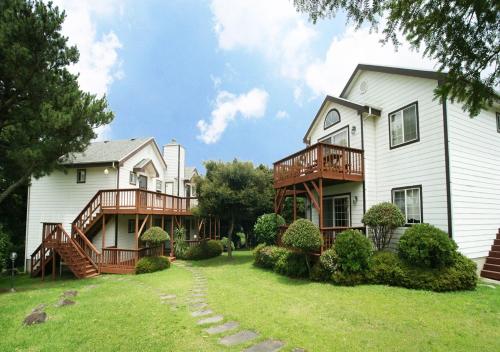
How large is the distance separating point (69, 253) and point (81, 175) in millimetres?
5695

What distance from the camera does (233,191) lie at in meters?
16.2

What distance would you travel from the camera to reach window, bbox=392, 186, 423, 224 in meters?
10.7

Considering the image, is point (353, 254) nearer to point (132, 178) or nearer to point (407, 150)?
point (407, 150)

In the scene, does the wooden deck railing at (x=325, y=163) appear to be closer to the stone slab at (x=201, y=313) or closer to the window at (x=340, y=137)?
the window at (x=340, y=137)

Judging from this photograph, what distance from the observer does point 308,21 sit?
12.9ft

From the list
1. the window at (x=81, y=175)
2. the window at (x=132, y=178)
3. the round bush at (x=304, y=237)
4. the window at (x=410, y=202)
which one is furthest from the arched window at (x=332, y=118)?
the window at (x=81, y=175)

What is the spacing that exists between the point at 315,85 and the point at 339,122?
2311 millimetres

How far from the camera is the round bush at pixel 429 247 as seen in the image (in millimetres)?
8758

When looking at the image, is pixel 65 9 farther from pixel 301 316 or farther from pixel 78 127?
pixel 301 316

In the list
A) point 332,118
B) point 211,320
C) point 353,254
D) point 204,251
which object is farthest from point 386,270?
point 204,251

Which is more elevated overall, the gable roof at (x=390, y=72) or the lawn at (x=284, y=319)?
the gable roof at (x=390, y=72)

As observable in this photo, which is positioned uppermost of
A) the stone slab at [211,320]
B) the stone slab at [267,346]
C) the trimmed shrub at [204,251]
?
the stone slab at [267,346]

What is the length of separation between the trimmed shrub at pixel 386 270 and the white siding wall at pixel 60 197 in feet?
49.4

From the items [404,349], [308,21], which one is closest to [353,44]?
[308,21]
